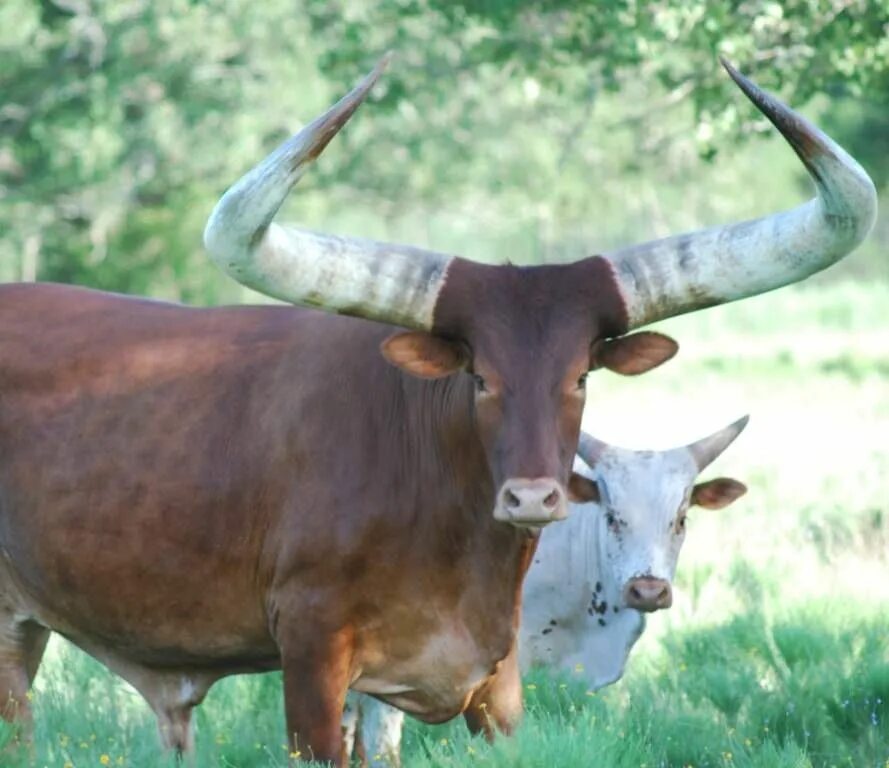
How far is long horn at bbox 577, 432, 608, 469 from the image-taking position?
772cm

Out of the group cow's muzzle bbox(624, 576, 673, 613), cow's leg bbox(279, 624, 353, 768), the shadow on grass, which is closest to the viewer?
cow's leg bbox(279, 624, 353, 768)

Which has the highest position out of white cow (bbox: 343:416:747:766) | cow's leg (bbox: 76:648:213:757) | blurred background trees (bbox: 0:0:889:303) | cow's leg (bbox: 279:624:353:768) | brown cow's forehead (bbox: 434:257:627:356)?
brown cow's forehead (bbox: 434:257:627:356)

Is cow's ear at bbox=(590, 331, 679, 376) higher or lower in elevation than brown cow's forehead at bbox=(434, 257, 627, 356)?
lower

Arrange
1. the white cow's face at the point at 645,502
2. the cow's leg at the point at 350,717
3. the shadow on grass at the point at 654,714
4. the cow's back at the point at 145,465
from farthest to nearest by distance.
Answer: the white cow's face at the point at 645,502, the cow's leg at the point at 350,717, the cow's back at the point at 145,465, the shadow on grass at the point at 654,714

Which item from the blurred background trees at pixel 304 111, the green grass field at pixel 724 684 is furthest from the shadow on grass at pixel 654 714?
the blurred background trees at pixel 304 111

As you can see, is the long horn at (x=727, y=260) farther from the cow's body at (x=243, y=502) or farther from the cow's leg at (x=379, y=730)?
the cow's leg at (x=379, y=730)

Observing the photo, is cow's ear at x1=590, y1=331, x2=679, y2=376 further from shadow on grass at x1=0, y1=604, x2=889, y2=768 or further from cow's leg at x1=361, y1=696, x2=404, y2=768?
cow's leg at x1=361, y1=696, x2=404, y2=768

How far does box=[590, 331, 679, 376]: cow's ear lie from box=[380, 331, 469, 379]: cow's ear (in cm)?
43

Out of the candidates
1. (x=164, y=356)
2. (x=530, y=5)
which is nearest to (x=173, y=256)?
(x=530, y=5)

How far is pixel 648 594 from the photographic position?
6922mm

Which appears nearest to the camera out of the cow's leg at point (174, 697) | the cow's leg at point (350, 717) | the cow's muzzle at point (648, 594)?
the cow's leg at point (174, 697)

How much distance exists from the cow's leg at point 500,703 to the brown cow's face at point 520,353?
88 centimetres

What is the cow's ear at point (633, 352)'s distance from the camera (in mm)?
5332

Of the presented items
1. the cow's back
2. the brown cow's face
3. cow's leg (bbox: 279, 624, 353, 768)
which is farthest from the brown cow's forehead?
cow's leg (bbox: 279, 624, 353, 768)
